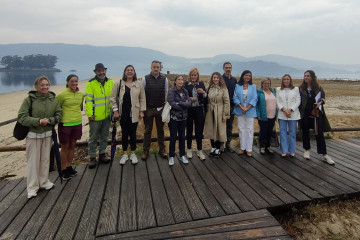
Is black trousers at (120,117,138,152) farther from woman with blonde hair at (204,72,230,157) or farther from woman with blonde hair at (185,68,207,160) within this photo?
woman with blonde hair at (204,72,230,157)

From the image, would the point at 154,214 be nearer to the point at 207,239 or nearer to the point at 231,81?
the point at 207,239

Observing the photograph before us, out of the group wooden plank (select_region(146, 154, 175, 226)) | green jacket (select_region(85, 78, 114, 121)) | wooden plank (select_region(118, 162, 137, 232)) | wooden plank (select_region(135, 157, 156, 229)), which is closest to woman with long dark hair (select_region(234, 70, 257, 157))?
wooden plank (select_region(146, 154, 175, 226))

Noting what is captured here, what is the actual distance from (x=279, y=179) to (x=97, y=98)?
3828 millimetres

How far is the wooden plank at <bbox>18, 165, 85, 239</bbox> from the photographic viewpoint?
2.62 meters

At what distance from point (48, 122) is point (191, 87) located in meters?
2.75

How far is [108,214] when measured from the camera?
2943 millimetres

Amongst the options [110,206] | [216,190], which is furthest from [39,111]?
[216,190]

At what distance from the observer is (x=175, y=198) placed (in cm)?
330

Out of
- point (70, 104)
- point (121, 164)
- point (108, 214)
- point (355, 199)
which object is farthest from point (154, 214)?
point (355, 199)

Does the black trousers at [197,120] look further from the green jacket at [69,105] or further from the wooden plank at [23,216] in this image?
the wooden plank at [23,216]

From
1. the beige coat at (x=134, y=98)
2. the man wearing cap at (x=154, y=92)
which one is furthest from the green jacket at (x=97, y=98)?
the man wearing cap at (x=154, y=92)

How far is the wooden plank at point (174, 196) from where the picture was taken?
288 cm

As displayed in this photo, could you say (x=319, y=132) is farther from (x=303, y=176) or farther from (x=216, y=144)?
(x=216, y=144)

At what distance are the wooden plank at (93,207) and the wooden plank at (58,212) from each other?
28cm
